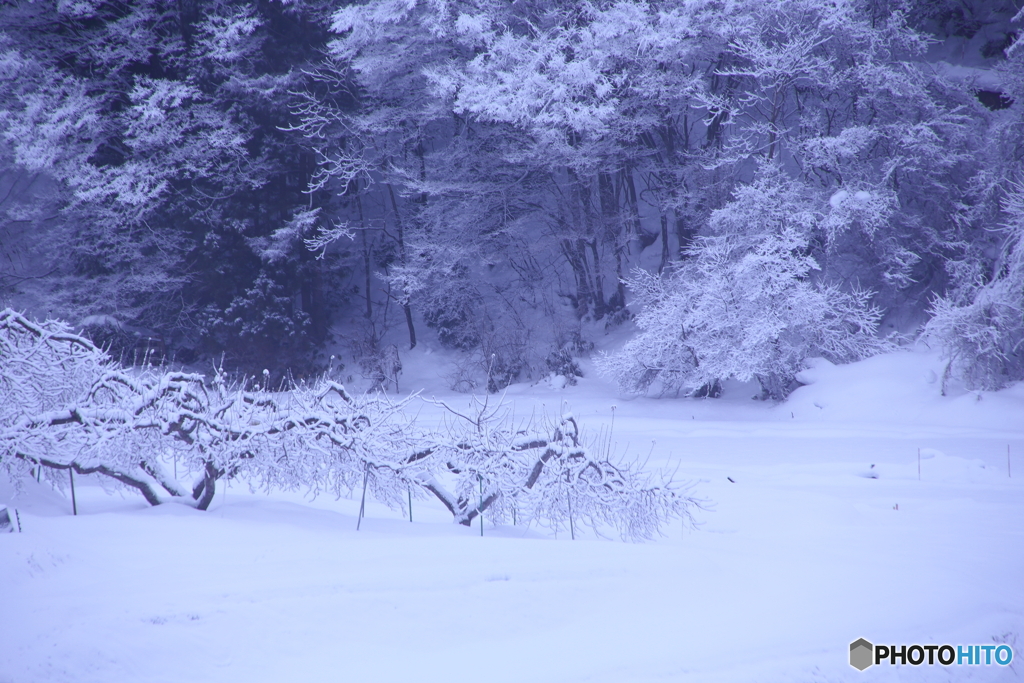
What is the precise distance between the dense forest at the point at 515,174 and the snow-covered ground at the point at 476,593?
25.4 ft

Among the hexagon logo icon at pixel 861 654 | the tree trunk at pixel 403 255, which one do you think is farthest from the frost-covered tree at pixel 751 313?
the hexagon logo icon at pixel 861 654

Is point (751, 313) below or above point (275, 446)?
above

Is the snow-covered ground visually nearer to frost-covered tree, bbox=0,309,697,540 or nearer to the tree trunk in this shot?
frost-covered tree, bbox=0,309,697,540

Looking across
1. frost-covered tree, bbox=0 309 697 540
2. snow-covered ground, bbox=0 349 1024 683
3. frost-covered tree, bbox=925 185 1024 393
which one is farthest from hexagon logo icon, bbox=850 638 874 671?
frost-covered tree, bbox=925 185 1024 393

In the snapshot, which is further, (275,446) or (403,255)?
(403,255)

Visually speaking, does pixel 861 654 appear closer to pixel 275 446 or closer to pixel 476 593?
pixel 476 593

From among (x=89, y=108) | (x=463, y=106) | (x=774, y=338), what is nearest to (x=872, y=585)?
(x=774, y=338)

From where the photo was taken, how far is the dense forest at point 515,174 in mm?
14320

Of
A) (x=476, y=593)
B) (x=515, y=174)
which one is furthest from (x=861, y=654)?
(x=515, y=174)

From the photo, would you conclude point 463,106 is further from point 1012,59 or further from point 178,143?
point 1012,59

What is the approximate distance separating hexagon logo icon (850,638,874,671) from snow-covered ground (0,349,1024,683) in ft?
0.13

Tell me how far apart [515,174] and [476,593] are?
1538 cm

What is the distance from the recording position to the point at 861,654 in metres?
4.07

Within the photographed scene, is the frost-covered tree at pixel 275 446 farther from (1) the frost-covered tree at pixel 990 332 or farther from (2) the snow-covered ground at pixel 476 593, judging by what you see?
(1) the frost-covered tree at pixel 990 332
